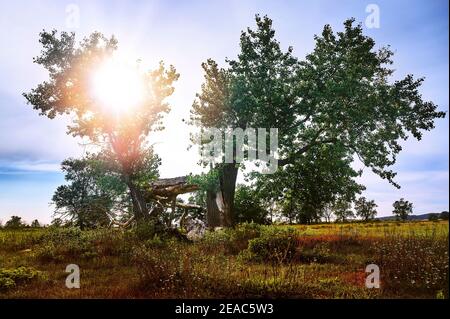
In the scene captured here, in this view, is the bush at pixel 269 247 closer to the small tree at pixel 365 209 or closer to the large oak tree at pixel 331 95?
the large oak tree at pixel 331 95

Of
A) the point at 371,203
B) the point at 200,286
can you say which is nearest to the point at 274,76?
the point at 200,286

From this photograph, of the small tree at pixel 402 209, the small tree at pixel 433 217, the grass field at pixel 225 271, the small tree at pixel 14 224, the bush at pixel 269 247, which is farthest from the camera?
the small tree at pixel 402 209

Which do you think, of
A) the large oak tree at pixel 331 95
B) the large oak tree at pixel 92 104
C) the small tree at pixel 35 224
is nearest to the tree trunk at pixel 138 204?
the large oak tree at pixel 92 104

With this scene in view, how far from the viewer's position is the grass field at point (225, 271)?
9.41 m

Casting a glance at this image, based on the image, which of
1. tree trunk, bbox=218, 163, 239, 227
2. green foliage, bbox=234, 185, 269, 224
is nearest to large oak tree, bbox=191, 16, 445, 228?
tree trunk, bbox=218, 163, 239, 227

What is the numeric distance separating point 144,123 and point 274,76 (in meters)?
8.43

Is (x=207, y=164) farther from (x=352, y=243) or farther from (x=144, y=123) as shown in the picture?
(x=352, y=243)

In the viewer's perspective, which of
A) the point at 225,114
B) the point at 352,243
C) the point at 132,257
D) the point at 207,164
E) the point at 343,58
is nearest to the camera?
the point at 132,257

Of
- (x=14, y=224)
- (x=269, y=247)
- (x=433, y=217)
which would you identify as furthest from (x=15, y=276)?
(x=433, y=217)

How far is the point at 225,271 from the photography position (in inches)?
404

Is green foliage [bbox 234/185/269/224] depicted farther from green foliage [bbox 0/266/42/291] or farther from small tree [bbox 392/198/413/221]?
small tree [bbox 392/198/413/221]

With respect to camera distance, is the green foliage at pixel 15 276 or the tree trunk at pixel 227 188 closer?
the green foliage at pixel 15 276

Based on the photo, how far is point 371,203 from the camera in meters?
97.8

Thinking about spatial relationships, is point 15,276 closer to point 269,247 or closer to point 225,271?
point 225,271
